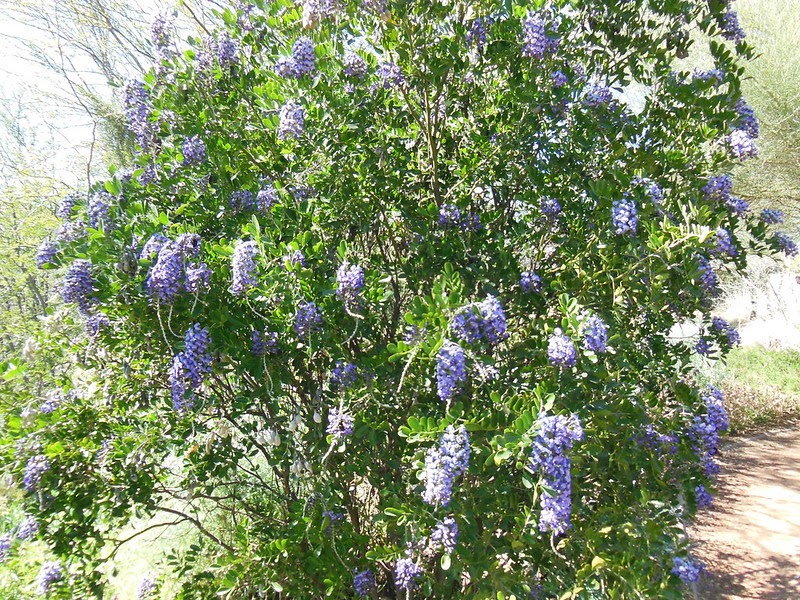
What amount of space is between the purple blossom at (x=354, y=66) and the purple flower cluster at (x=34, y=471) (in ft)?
6.17

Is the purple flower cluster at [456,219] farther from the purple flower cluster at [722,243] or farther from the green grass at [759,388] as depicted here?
the green grass at [759,388]

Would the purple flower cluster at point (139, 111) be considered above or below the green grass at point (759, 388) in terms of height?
above

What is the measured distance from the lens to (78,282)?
1.92 meters

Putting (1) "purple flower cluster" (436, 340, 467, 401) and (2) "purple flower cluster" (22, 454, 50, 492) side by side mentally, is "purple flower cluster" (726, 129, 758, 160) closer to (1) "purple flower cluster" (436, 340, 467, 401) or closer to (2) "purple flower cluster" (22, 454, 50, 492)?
(1) "purple flower cluster" (436, 340, 467, 401)

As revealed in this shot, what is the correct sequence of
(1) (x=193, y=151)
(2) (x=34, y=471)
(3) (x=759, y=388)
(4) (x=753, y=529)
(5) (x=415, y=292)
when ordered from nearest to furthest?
(2) (x=34, y=471)
(1) (x=193, y=151)
(5) (x=415, y=292)
(4) (x=753, y=529)
(3) (x=759, y=388)

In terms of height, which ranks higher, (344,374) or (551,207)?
(551,207)

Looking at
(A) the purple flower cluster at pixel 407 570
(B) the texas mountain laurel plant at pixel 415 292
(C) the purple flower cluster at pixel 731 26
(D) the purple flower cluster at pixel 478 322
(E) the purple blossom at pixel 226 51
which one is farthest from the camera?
(C) the purple flower cluster at pixel 731 26

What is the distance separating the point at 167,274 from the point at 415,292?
1.15 m

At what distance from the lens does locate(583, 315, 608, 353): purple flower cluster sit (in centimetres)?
185

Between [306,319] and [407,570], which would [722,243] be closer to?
[306,319]

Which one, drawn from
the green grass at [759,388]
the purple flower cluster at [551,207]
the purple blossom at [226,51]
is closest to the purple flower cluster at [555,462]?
the purple flower cluster at [551,207]

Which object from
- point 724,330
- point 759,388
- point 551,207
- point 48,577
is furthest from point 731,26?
point 759,388

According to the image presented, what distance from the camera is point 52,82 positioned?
698 cm

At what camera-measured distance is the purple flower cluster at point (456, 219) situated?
98.7 inches
